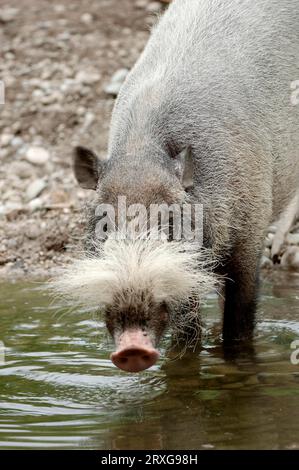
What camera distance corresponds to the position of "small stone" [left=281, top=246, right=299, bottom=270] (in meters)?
8.85

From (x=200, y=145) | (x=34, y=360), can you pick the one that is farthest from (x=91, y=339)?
(x=200, y=145)

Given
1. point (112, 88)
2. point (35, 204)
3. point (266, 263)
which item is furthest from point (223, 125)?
point (112, 88)

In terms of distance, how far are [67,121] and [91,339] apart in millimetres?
5054

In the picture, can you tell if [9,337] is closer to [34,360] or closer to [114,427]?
[34,360]

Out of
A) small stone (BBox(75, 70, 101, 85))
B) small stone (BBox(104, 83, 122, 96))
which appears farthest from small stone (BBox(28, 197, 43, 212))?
small stone (BBox(75, 70, 101, 85))

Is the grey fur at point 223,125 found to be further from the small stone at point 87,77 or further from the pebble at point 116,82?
the small stone at point 87,77

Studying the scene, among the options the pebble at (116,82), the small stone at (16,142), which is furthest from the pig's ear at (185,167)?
the pebble at (116,82)

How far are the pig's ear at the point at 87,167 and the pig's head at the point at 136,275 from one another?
2.9 inches

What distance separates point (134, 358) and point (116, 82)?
24.5 feet

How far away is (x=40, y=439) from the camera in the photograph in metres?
4.84

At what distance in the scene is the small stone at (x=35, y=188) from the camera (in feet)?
33.4

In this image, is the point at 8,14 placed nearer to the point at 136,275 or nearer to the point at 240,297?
the point at 240,297

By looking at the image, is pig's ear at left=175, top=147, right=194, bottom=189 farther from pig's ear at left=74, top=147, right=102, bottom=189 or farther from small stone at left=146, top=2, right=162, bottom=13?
small stone at left=146, top=2, right=162, bottom=13

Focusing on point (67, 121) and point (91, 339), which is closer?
point (91, 339)
